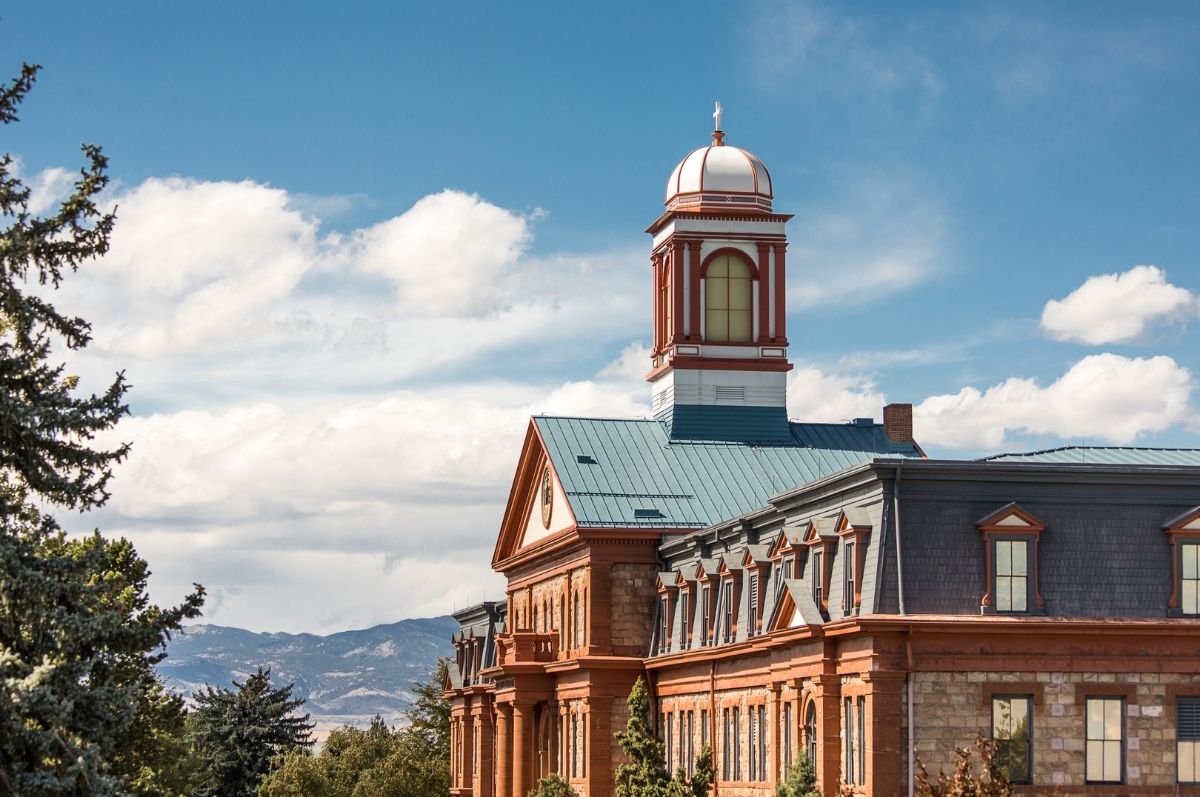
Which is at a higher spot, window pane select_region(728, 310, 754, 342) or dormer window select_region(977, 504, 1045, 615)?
window pane select_region(728, 310, 754, 342)

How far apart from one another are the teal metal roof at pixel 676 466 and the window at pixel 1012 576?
24992 mm

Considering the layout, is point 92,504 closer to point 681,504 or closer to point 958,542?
point 958,542

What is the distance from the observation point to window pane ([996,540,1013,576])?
153ft

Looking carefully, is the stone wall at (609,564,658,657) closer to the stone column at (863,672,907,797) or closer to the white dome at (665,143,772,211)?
the white dome at (665,143,772,211)

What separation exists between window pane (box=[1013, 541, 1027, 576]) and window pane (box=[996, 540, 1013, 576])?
8cm

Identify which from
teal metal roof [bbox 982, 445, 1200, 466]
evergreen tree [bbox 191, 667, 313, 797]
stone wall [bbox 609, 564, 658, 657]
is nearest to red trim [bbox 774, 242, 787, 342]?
stone wall [bbox 609, 564, 658, 657]

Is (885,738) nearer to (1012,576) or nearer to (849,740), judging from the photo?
(849,740)

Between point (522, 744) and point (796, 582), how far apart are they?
92.7 ft

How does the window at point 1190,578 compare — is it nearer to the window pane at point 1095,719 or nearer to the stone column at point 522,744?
the window pane at point 1095,719

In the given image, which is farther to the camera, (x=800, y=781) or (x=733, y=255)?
(x=733, y=255)

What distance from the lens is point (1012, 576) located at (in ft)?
153

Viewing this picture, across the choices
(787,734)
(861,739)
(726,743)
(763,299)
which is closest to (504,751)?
(763,299)

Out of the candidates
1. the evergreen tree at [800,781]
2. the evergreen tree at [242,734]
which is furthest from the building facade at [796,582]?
the evergreen tree at [242,734]

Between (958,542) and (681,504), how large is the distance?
2618 centimetres
